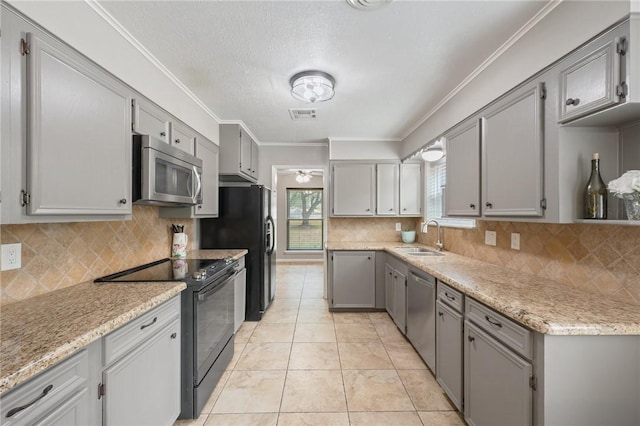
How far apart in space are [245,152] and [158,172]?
188 cm

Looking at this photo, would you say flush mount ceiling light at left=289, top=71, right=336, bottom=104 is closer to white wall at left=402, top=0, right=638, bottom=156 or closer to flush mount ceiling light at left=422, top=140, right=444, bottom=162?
white wall at left=402, top=0, right=638, bottom=156

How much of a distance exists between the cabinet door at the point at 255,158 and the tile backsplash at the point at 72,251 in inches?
68.6

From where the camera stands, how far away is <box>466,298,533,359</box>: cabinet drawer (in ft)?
4.06

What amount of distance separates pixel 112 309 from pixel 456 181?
2592mm

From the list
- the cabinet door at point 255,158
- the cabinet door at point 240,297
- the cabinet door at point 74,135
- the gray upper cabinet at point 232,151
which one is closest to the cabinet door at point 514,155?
the cabinet door at point 74,135

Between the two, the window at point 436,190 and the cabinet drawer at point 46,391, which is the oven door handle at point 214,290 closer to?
the cabinet drawer at point 46,391

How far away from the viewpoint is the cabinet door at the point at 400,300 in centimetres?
295

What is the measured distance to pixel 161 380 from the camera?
61.3 inches

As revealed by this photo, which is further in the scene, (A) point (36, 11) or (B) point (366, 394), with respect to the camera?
(B) point (366, 394)

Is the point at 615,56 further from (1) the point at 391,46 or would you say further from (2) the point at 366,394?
(2) the point at 366,394

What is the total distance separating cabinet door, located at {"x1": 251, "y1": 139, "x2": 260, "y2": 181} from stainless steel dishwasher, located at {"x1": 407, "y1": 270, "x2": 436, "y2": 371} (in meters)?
2.61

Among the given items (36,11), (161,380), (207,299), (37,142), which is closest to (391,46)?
(36,11)

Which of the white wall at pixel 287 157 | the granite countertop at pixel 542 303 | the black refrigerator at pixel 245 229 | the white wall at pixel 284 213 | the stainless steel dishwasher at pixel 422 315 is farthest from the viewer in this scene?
the white wall at pixel 284 213

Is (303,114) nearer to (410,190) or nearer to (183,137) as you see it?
(183,137)
